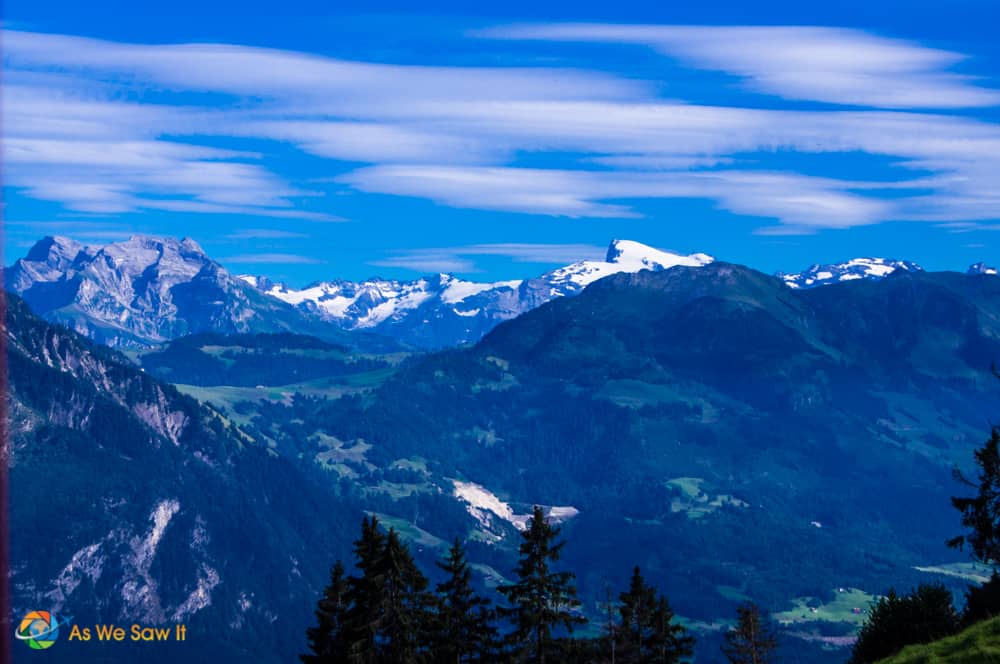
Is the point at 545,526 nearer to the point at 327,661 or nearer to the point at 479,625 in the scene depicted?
the point at 479,625

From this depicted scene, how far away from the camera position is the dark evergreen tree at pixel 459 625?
94.7 metres

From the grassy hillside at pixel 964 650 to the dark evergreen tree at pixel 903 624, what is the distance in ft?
92.6

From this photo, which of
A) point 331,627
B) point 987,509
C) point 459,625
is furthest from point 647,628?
point 987,509

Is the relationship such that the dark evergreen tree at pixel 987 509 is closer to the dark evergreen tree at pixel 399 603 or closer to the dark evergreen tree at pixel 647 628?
the dark evergreen tree at pixel 647 628

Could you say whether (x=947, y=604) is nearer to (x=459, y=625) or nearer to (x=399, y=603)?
(x=459, y=625)

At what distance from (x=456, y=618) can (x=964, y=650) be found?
44.5 meters

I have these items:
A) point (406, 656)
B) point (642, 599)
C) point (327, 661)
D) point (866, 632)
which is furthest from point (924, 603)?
point (327, 661)

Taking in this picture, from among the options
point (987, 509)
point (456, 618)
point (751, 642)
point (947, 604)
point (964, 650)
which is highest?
point (987, 509)

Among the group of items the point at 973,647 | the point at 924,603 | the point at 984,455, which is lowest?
the point at 973,647

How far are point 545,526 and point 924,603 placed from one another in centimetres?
2716

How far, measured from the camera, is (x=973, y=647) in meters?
57.9

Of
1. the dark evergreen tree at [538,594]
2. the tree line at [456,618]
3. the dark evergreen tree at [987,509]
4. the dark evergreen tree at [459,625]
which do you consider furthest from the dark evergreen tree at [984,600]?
the dark evergreen tree at [459,625]

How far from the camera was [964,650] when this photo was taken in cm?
5819

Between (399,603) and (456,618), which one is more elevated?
(399,603)
